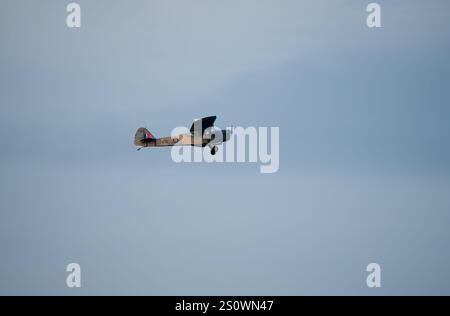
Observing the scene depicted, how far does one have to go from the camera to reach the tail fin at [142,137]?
64.9 metres

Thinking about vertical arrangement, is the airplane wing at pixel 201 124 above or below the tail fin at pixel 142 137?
above

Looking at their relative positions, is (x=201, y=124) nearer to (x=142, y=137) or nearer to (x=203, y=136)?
(x=203, y=136)

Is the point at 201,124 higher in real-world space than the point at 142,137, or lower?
higher

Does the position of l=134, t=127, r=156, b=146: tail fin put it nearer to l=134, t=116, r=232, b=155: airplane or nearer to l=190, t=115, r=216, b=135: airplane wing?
l=134, t=116, r=232, b=155: airplane

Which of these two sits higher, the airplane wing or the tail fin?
the airplane wing

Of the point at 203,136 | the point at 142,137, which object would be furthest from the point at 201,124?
the point at 142,137

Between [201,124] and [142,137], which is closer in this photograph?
[201,124]

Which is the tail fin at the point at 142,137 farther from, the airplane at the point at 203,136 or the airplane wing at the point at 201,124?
the airplane wing at the point at 201,124

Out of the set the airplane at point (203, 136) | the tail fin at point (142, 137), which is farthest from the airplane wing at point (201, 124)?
the tail fin at point (142, 137)

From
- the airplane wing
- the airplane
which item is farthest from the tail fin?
the airplane wing

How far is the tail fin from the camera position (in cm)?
6488

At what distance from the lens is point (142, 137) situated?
64.9 meters
